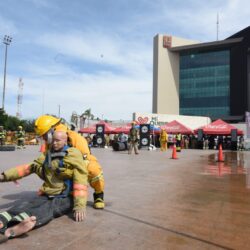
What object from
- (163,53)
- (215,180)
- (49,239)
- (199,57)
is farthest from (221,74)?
(49,239)

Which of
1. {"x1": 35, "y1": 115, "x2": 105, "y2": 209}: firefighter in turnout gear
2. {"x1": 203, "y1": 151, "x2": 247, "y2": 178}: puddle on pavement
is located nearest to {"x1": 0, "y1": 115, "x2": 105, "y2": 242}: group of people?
{"x1": 35, "y1": 115, "x2": 105, "y2": 209}: firefighter in turnout gear

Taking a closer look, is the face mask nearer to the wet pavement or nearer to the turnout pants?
the turnout pants

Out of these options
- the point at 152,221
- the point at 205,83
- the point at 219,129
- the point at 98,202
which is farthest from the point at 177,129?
the point at 205,83

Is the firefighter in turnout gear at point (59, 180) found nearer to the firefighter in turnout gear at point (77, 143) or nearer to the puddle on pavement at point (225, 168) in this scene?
the firefighter in turnout gear at point (77, 143)

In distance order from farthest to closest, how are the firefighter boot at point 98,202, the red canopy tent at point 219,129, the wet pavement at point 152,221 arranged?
the red canopy tent at point 219,129 → the firefighter boot at point 98,202 → the wet pavement at point 152,221

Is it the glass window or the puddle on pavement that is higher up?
the glass window

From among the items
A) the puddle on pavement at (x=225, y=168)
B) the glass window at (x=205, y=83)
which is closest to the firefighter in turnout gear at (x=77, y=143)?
the puddle on pavement at (x=225, y=168)

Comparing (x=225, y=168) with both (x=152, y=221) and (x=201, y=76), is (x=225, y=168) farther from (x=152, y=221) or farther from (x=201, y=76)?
(x=201, y=76)

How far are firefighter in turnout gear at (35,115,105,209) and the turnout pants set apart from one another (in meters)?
0.60

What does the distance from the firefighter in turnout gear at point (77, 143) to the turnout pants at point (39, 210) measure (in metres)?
0.60

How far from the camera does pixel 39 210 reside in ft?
13.4

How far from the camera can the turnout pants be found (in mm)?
3740

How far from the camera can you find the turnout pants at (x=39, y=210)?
3.74 m

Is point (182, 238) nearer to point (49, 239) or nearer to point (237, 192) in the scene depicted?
point (49, 239)
